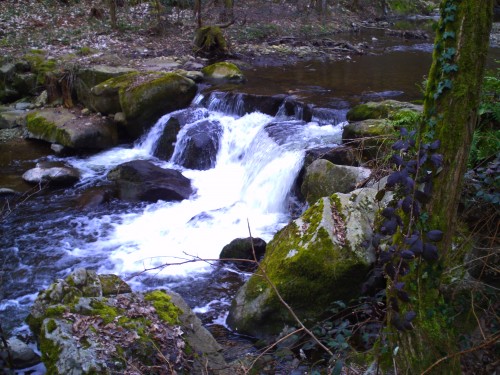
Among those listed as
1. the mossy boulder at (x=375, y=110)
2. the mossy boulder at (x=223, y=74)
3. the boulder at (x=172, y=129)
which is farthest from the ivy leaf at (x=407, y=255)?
the mossy boulder at (x=223, y=74)

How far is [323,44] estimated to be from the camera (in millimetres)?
19734

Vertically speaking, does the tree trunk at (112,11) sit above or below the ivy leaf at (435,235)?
above

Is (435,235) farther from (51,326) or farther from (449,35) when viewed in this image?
(51,326)

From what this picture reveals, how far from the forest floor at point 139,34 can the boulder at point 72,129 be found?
2630 millimetres

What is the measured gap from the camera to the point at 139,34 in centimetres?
1866

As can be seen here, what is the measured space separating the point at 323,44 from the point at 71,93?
36.8ft

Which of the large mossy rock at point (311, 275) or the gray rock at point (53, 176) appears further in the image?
the gray rock at point (53, 176)

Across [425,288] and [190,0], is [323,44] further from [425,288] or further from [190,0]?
[425,288]

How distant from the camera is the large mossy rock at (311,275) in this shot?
15.9 feet

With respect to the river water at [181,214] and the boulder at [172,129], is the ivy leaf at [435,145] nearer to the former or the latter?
the river water at [181,214]

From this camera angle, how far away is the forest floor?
1612cm

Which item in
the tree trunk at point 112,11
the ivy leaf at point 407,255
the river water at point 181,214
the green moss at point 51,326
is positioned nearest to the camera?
the ivy leaf at point 407,255

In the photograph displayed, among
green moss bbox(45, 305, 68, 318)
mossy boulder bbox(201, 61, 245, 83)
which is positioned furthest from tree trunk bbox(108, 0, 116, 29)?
green moss bbox(45, 305, 68, 318)

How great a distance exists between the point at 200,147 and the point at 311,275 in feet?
19.8
